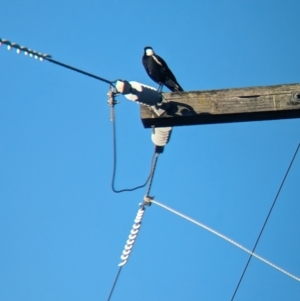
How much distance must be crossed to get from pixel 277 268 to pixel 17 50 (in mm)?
2550

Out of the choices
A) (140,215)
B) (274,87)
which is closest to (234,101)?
(274,87)

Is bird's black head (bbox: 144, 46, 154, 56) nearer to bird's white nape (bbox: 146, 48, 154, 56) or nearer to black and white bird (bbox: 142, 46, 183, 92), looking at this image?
bird's white nape (bbox: 146, 48, 154, 56)

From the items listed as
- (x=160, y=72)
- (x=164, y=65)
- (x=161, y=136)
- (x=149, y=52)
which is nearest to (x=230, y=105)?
(x=161, y=136)

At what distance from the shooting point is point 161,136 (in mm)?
3998

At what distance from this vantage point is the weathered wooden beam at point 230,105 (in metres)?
3.76

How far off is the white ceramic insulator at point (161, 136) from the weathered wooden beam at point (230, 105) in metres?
0.15

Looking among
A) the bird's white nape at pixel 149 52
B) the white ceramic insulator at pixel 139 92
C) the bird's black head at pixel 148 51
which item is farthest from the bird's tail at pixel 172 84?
the bird's black head at pixel 148 51

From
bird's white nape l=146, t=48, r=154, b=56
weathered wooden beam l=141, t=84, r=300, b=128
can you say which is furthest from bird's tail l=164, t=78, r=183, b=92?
bird's white nape l=146, t=48, r=154, b=56

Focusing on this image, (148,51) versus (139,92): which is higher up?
(148,51)

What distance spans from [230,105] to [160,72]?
4.51ft

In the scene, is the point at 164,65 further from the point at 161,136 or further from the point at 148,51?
the point at 161,136

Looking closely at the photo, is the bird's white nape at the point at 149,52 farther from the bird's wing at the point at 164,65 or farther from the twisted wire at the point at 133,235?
the twisted wire at the point at 133,235

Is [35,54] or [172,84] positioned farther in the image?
[172,84]

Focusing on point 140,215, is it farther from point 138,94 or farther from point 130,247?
point 138,94
